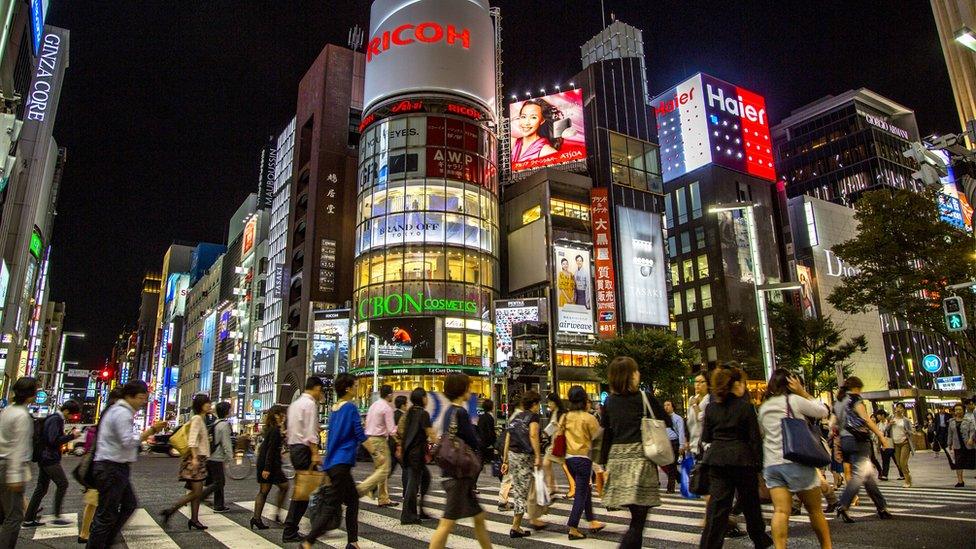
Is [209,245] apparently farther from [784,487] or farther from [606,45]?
[784,487]

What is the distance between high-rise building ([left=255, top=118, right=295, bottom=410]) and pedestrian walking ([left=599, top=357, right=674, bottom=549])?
5872cm

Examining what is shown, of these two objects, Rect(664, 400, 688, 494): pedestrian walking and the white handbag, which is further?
Rect(664, 400, 688, 494): pedestrian walking

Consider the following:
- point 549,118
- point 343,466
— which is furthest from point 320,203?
point 343,466

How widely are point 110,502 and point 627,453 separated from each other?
4651 millimetres

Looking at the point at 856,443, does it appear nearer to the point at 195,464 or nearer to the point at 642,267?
the point at 195,464

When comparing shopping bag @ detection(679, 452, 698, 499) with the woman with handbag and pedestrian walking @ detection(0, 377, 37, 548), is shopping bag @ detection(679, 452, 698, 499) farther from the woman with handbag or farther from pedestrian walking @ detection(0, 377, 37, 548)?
pedestrian walking @ detection(0, 377, 37, 548)

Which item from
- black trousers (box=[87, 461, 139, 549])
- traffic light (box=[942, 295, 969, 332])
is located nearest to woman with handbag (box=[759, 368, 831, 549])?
black trousers (box=[87, 461, 139, 549])

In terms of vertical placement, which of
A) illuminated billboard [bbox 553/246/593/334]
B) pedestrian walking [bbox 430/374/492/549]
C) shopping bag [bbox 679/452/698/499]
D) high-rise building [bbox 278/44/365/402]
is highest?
high-rise building [bbox 278/44/365/402]

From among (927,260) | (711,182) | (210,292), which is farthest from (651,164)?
(210,292)

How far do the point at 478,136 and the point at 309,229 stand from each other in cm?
1892

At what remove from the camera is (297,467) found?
21.4 feet

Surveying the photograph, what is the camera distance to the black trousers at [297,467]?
652 centimetres

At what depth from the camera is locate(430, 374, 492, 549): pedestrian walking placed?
194 inches

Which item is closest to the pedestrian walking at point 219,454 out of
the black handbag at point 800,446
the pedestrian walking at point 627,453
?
the pedestrian walking at point 627,453
